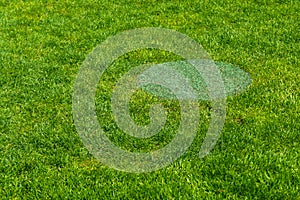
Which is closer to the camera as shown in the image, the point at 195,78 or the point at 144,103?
the point at 144,103

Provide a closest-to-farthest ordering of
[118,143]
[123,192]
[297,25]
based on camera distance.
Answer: [123,192] → [118,143] → [297,25]

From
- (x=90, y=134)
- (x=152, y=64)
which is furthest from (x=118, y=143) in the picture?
(x=152, y=64)

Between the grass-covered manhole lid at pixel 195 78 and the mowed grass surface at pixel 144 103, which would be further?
the grass-covered manhole lid at pixel 195 78

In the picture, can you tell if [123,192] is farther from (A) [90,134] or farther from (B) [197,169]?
(A) [90,134]

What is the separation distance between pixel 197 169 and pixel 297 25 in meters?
3.42

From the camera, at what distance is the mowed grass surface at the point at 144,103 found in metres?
3.59

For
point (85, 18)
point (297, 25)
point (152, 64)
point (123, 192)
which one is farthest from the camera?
point (85, 18)

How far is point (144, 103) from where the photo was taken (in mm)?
4695

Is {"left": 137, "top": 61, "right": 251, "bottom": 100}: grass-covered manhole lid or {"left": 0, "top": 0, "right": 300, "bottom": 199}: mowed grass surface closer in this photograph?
{"left": 0, "top": 0, "right": 300, "bottom": 199}: mowed grass surface

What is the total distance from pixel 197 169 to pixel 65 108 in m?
1.56

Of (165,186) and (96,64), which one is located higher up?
(165,186)

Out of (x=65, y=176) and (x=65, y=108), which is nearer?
(x=65, y=176)

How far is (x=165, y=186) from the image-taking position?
354 centimetres

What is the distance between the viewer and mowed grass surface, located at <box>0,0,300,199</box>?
11.8 ft
